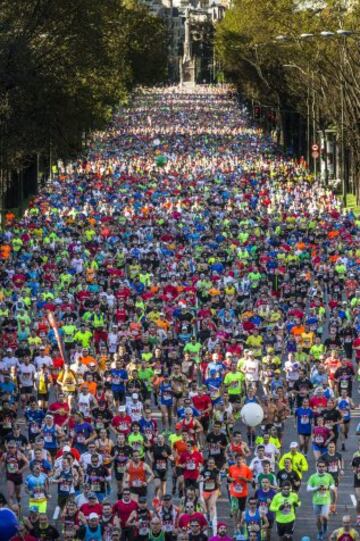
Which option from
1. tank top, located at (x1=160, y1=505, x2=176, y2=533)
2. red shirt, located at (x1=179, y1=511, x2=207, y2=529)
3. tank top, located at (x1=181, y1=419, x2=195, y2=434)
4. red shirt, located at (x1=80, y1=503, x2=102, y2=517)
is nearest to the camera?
red shirt, located at (x1=179, y1=511, x2=207, y2=529)

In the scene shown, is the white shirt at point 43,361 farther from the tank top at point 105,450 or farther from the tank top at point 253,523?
the tank top at point 253,523

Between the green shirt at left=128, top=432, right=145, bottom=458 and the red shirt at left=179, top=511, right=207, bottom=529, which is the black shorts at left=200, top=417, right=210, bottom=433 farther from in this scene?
the red shirt at left=179, top=511, right=207, bottom=529

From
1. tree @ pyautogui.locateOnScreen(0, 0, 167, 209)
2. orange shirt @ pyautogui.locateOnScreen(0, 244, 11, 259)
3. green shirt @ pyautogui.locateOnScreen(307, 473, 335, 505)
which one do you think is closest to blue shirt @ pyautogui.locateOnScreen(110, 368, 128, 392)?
green shirt @ pyautogui.locateOnScreen(307, 473, 335, 505)

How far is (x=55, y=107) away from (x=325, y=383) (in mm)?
32271

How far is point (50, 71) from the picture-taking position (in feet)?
181

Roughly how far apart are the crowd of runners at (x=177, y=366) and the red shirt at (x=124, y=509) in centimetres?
2

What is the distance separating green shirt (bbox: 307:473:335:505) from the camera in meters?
18.7

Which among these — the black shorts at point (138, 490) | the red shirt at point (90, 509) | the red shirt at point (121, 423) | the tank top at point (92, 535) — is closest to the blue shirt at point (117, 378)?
the red shirt at point (121, 423)

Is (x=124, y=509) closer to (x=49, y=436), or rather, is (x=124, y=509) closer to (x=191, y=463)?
(x=191, y=463)

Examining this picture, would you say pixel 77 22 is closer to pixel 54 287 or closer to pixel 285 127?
pixel 54 287

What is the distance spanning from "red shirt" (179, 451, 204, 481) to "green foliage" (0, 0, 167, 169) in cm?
2815

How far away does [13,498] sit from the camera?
2022 centimetres

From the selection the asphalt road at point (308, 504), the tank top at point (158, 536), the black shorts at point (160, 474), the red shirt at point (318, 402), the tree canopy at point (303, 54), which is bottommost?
the asphalt road at point (308, 504)

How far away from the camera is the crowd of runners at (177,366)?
18953 mm
